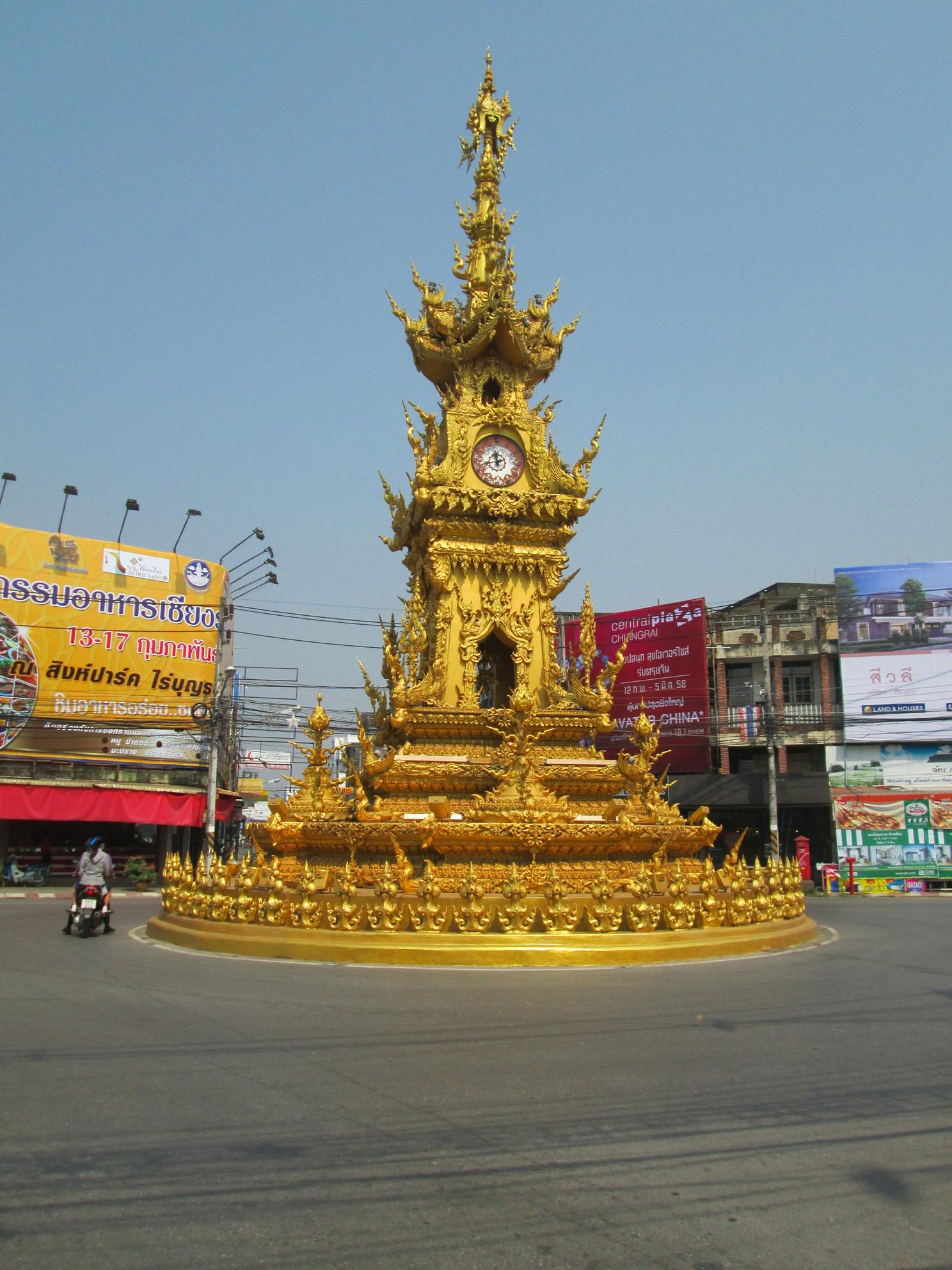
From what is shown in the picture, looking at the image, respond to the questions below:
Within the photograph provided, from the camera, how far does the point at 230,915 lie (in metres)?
13.4

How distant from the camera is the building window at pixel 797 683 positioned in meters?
42.2

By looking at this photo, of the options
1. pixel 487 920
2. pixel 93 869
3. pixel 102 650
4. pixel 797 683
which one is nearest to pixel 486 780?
pixel 487 920

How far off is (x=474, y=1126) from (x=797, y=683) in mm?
39321

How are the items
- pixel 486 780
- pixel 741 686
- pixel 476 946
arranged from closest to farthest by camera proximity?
1. pixel 476 946
2. pixel 486 780
3. pixel 741 686

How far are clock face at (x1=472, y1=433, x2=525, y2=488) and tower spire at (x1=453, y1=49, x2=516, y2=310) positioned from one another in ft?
9.87

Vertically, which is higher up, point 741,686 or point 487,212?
point 487,212

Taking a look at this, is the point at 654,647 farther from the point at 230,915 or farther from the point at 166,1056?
the point at 166,1056

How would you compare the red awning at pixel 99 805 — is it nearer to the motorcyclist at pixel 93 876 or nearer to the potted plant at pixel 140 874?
the potted plant at pixel 140 874

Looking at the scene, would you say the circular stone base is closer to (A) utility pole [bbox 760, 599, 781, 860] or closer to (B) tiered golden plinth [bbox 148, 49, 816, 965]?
(B) tiered golden plinth [bbox 148, 49, 816, 965]

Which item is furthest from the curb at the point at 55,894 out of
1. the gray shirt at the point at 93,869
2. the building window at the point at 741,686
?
the building window at the point at 741,686

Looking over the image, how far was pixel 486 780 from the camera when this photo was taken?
54.4 ft

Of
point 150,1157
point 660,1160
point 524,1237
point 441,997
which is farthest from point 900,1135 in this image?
point 441,997

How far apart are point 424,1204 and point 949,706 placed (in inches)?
1483

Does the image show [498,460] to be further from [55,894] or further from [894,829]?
[894,829]
